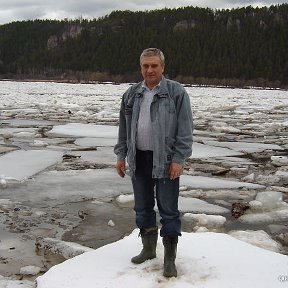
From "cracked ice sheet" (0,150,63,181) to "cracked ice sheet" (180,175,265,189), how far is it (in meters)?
2.15

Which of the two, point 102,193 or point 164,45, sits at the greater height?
point 164,45

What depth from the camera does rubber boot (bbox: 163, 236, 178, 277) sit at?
3069 millimetres

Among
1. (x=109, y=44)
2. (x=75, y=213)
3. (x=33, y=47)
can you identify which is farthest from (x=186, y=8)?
(x=75, y=213)

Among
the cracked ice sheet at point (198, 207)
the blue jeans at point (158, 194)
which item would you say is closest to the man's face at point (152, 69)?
the blue jeans at point (158, 194)

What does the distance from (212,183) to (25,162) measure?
2.95 meters

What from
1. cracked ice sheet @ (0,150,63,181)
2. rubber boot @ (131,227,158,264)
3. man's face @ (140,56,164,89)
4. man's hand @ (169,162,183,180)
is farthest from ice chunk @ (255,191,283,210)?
cracked ice sheet @ (0,150,63,181)

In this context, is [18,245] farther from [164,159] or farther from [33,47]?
[33,47]

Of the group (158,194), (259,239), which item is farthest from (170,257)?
(259,239)

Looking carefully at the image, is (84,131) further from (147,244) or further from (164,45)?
(164,45)

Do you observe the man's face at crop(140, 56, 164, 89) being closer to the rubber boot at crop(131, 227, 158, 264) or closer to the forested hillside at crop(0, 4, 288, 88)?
the rubber boot at crop(131, 227, 158, 264)

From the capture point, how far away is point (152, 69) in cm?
299

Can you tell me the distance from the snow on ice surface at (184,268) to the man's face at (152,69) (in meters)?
1.31

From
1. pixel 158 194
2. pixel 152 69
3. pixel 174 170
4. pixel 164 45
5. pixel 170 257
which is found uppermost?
pixel 164 45

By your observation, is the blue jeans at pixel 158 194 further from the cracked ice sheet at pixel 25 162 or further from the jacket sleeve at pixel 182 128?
the cracked ice sheet at pixel 25 162
